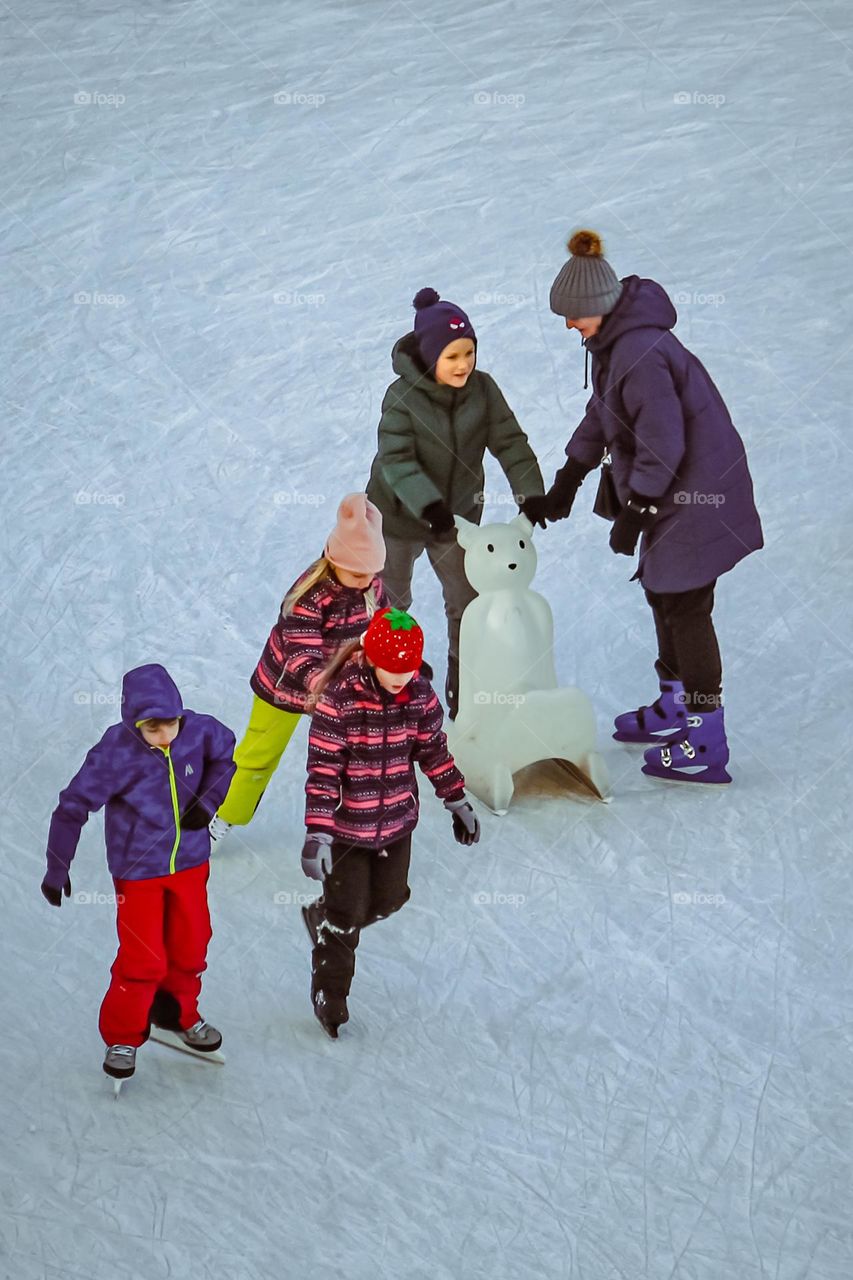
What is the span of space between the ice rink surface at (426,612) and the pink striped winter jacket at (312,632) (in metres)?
0.56

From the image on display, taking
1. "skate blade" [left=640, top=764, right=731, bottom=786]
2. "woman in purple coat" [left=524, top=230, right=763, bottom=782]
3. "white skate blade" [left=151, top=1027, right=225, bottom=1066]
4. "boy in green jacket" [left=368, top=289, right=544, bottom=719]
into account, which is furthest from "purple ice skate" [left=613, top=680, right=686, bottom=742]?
"white skate blade" [left=151, top=1027, right=225, bottom=1066]

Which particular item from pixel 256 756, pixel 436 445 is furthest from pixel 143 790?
pixel 436 445

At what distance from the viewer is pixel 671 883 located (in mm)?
5082

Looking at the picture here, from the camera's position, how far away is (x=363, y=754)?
13.8 feet

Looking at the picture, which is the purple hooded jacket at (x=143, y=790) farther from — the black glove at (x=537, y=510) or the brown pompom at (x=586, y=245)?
the brown pompom at (x=586, y=245)

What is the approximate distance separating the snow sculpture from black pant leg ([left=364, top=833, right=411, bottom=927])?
1119 millimetres

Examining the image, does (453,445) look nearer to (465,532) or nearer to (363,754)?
(465,532)

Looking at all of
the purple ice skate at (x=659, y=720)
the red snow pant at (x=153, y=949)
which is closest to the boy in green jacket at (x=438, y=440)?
the purple ice skate at (x=659, y=720)

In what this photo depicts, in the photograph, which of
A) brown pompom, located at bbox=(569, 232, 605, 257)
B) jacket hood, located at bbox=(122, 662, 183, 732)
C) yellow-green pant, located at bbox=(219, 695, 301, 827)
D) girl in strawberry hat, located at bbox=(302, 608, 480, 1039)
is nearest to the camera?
jacket hood, located at bbox=(122, 662, 183, 732)

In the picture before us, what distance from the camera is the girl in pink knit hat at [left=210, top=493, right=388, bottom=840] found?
4902 millimetres

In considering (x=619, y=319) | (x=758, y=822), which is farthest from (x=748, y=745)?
(x=619, y=319)

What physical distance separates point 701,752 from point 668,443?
0.94 m

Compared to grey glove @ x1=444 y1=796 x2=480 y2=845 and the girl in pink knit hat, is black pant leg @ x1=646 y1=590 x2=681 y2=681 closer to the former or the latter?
the girl in pink knit hat

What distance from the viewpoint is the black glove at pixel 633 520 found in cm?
546
